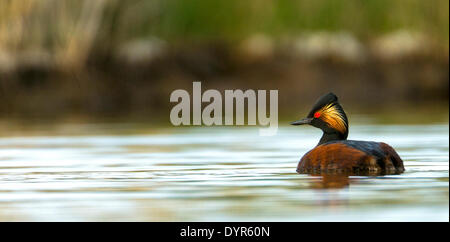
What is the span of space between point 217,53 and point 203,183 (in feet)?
60.5

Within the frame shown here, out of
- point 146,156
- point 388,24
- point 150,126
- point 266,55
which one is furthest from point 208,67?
point 146,156

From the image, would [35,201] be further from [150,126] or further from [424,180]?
[150,126]

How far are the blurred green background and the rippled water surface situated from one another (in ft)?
29.4

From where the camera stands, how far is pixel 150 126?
20.4 m

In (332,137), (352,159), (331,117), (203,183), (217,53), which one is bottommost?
(203,183)

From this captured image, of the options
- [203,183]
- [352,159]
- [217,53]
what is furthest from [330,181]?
[217,53]

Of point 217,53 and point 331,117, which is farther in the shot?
point 217,53

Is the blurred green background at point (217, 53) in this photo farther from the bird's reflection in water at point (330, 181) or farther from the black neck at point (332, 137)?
the bird's reflection in water at point (330, 181)

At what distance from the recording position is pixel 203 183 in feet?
35.0

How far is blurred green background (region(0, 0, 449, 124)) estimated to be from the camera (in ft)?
85.4

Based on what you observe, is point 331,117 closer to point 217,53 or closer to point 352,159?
point 352,159

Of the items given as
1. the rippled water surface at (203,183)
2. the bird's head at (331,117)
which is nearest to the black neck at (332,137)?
the bird's head at (331,117)

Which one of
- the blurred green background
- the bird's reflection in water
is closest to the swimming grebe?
the bird's reflection in water

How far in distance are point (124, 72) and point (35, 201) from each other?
18705 mm
